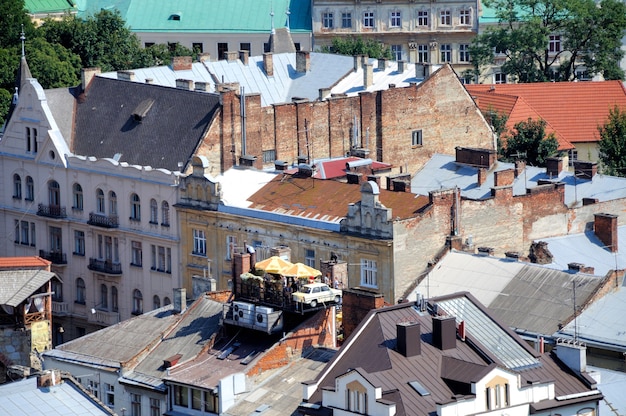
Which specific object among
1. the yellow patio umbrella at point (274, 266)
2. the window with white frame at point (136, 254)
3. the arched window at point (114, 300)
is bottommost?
the arched window at point (114, 300)

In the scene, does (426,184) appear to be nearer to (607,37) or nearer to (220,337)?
(220,337)

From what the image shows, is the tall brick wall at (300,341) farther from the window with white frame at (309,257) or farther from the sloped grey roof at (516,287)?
the window with white frame at (309,257)

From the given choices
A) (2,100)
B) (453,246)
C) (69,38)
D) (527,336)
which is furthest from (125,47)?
(527,336)

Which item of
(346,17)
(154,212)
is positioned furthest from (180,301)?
(346,17)

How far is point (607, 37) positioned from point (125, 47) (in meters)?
36.2

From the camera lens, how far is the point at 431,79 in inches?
5305

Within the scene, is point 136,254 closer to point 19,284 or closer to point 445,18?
point 19,284

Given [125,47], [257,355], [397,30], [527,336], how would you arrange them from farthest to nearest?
1. [397,30]
2. [125,47]
3. [527,336]
4. [257,355]

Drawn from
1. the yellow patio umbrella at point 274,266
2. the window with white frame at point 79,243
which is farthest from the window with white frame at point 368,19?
the yellow patio umbrella at point 274,266

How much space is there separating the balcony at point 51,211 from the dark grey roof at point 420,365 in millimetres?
42448

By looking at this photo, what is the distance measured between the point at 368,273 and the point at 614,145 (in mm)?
44030

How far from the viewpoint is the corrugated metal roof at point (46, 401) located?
280ft

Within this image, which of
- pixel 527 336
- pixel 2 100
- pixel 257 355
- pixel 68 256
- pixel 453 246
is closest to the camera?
pixel 257 355

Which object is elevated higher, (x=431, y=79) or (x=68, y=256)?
(x=431, y=79)
